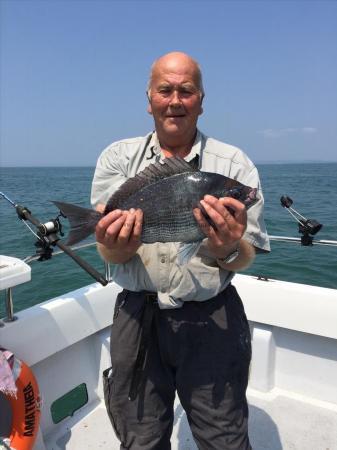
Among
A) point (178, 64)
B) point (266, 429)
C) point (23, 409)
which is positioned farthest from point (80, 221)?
point (266, 429)

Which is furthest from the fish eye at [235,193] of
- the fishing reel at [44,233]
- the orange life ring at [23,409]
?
the orange life ring at [23,409]

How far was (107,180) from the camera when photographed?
2.84 m

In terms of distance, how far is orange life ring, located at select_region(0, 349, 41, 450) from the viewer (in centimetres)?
343

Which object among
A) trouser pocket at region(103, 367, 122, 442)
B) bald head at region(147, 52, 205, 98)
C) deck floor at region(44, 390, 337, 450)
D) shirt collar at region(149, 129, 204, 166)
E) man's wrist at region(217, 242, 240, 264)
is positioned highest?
bald head at region(147, 52, 205, 98)

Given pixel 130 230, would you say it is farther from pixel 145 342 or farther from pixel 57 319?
pixel 57 319

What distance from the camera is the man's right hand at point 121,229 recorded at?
2400 mm

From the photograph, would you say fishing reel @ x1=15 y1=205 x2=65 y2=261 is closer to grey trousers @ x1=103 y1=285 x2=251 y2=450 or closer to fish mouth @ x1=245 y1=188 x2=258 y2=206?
grey trousers @ x1=103 y1=285 x2=251 y2=450

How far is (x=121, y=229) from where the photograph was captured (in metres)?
2.42

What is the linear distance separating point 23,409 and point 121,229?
2.09 meters

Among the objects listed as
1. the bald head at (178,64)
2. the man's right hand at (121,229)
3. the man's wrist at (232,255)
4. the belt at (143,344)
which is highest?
the bald head at (178,64)

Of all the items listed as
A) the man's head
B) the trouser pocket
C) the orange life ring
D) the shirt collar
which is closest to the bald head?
the man's head

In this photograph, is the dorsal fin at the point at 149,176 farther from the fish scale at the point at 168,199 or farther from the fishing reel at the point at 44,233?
the fishing reel at the point at 44,233

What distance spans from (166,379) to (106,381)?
0.47 metres

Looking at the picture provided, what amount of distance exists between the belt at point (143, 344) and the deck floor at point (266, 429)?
1628mm
